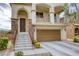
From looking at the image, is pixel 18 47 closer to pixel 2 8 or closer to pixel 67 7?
pixel 2 8

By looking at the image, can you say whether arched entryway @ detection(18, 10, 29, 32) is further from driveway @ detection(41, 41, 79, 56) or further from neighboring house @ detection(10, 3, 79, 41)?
driveway @ detection(41, 41, 79, 56)

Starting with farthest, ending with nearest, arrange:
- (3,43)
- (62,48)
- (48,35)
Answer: (48,35), (62,48), (3,43)

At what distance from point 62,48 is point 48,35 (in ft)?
1.26

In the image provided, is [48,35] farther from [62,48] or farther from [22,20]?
[22,20]

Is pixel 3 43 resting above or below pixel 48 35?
below

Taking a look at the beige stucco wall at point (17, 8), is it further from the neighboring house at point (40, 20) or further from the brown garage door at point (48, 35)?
the brown garage door at point (48, 35)

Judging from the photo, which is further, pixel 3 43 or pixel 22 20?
pixel 22 20

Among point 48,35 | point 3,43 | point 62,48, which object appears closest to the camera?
point 3,43

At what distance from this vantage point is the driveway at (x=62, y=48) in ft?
8.57

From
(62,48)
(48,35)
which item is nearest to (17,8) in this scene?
(48,35)

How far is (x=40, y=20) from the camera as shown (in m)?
2.68

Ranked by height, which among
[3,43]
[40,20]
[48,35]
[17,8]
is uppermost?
[17,8]

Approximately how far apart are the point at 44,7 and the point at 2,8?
821 mm

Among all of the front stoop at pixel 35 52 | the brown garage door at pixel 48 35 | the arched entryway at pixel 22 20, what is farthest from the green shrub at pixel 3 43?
the brown garage door at pixel 48 35
